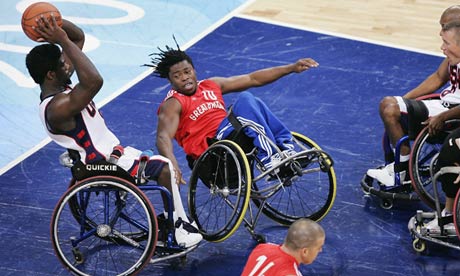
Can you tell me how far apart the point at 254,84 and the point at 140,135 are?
1.42 metres

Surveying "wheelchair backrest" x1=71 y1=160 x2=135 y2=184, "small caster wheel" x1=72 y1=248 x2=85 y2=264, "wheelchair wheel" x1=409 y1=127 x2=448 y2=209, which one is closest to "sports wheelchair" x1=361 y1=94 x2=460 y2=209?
"wheelchair wheel" x1=409 y1=127 x2=448 y2=209

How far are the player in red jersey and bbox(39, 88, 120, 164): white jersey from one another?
1.37 metres

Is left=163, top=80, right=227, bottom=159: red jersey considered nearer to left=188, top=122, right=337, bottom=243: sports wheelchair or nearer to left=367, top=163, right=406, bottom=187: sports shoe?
left=188, top=122, right=337, bottom=243: sports wheelchair

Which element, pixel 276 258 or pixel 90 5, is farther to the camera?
pixel 90 5

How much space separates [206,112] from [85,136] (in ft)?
3.18

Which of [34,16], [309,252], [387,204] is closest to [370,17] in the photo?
[387,204]

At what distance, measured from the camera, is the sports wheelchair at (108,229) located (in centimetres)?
525

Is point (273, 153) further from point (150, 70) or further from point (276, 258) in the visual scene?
point (150, 70)

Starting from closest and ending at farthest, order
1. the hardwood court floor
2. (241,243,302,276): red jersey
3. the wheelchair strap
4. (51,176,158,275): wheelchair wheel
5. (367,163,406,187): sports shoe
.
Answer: (241,243,302,276): red jersey
(51,176,158,275): wheelchair wheel
the wheelchair strap
(367,163,406,187): sports shoe
the hardwood court floor

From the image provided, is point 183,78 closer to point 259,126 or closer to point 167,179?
point 259,126

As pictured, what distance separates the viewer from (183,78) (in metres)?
6.11

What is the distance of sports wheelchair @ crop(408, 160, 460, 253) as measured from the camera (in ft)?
18.0

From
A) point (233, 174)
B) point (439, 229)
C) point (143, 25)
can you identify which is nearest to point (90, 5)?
point (143, 25)

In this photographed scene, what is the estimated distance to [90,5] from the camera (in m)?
10.2
